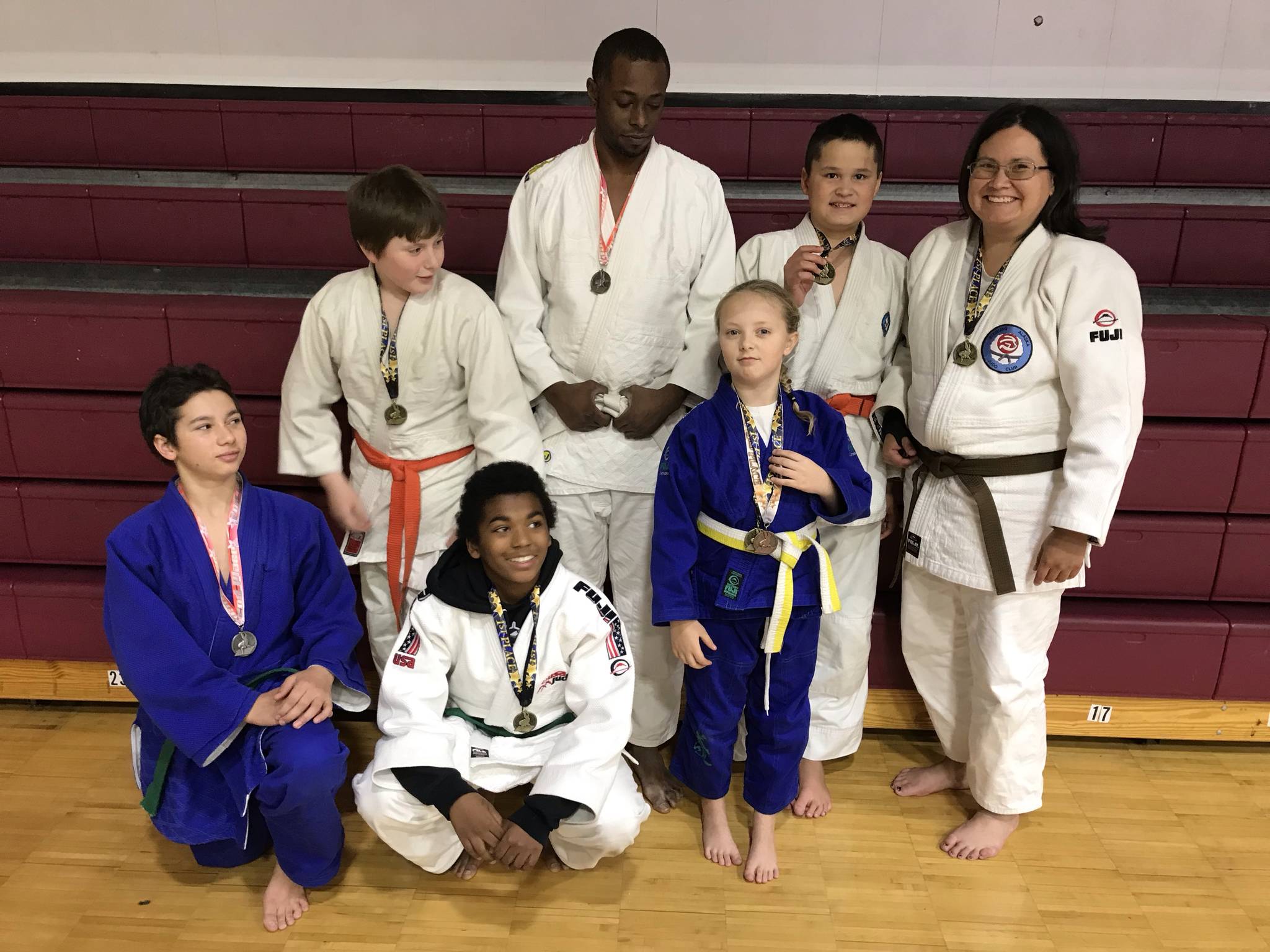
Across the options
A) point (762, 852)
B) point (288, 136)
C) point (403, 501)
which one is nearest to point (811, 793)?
point (762, 852)

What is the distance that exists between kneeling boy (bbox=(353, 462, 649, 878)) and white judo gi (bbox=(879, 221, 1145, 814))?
78 cm

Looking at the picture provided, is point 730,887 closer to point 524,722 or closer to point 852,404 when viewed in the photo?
point 524,722

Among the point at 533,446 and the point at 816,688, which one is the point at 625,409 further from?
the point at 816,688

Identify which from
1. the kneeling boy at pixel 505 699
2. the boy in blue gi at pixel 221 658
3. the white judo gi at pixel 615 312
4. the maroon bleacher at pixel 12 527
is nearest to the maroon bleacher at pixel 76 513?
the maroon bleacher at pixel 12 527

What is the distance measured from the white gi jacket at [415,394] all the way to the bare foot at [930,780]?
3.99 ft

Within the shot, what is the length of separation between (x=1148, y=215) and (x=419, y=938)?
2.94 metres

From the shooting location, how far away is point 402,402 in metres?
1.96

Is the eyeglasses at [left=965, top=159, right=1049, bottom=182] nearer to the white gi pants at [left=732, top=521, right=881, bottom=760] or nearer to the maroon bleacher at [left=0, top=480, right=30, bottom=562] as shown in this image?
the white gi pants at [left=732, top=521, right=881, bottom=760]

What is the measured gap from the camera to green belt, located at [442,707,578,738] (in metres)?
1.87

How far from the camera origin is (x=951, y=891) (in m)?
1.86

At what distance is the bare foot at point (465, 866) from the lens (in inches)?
74.0

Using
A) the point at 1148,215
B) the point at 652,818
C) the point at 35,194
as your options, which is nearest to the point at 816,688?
the point at 652,818

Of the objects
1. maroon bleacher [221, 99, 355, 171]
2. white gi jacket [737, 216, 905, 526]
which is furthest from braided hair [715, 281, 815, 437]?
maroon bleacher [221, 99, 355, 171]

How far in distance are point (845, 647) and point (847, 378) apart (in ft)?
2.10
